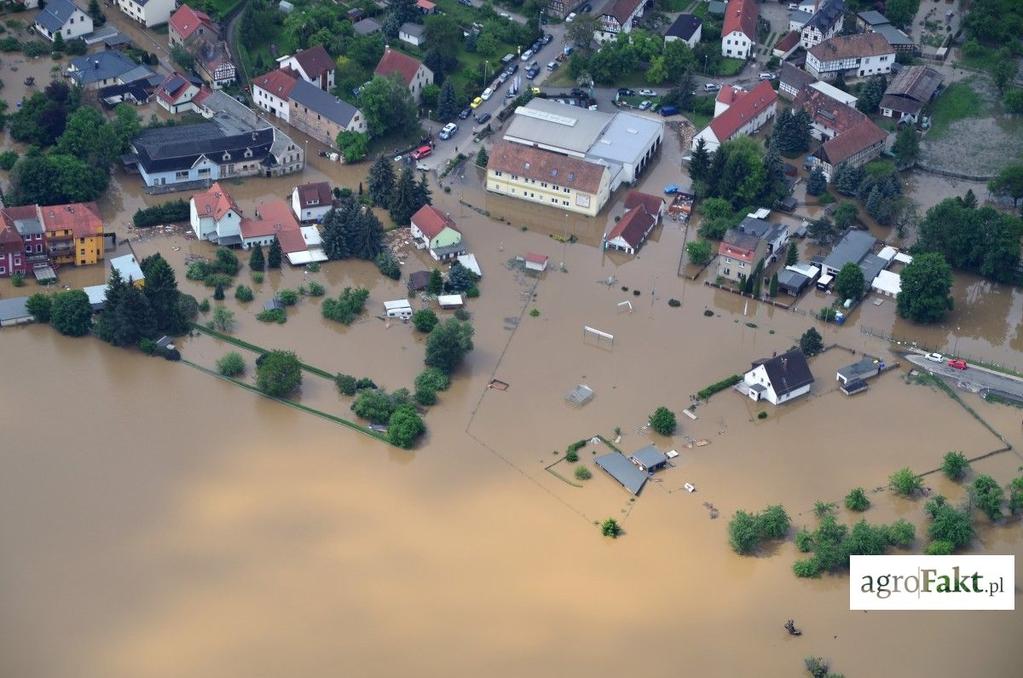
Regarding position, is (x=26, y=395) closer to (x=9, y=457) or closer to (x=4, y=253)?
(x=9, y=457)

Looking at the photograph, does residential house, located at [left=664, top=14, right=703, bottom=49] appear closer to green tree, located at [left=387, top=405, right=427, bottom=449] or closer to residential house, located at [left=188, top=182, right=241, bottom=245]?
residential house, located at [left=188, top=182, right=241, bottom=245]

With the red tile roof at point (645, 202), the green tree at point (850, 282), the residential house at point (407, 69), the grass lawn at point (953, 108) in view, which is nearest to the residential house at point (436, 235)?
the red tile roof at point (645, 202)

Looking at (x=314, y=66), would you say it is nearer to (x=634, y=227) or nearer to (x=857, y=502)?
(x=634, y=227)

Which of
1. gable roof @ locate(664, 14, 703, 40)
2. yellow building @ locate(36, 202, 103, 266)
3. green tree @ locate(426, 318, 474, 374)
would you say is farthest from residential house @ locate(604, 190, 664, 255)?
yellow building @ locate(36, 202, 103, 266)

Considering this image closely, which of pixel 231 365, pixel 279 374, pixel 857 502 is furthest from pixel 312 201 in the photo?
pixel 857 502

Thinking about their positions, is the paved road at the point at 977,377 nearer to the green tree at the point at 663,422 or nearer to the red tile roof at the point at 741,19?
the green tree at the point at 663,422
